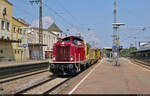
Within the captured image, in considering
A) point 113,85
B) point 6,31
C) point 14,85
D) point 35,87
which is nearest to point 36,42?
point 6,31

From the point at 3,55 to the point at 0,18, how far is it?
284 inches

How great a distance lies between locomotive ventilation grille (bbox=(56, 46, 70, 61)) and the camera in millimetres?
13734

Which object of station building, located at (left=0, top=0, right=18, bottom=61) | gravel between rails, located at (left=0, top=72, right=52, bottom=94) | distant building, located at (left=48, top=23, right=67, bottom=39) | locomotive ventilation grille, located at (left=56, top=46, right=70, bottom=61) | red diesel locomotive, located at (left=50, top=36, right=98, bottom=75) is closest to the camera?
gravel between rails, located at (left=0, top=72, right=52, bottom=94)

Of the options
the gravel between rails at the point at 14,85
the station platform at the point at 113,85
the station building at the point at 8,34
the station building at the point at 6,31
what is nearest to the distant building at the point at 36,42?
the station building at the point at 8,34

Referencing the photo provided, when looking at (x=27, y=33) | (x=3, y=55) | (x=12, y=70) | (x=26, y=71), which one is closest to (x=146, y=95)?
(x=12, y=70)

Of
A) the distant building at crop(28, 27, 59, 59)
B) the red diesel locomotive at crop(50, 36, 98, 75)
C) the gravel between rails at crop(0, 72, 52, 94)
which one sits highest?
the distant building at crop(28, 27, 59, 59)

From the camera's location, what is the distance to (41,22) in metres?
31.9

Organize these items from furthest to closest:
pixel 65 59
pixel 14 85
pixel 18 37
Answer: pixel 18 37 < pixel 65 59 < pixel 14 85

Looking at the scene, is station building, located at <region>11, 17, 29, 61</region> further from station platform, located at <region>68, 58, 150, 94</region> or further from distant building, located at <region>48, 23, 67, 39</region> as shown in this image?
distant building, located at <region>48, 23, 67, 39</region>

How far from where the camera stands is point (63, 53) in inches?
544

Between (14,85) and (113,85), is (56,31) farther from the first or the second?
(113,85)

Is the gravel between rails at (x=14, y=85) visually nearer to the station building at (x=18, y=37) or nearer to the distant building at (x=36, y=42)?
the station building at (x=18, y=37)

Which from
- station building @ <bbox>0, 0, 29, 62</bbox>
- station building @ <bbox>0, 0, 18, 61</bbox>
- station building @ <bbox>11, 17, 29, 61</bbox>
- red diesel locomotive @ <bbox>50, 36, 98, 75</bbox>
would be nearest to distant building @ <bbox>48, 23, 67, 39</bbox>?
station building @ <bbox>11, 17, 29, 61</bbox>

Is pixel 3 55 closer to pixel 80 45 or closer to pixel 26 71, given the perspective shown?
pixel 26 71
